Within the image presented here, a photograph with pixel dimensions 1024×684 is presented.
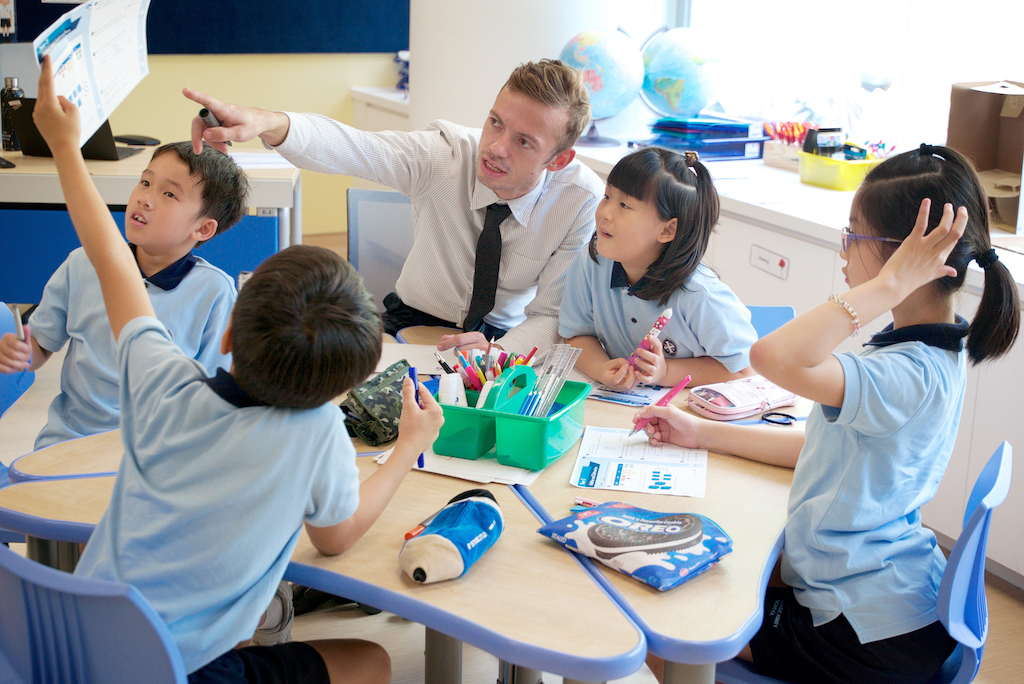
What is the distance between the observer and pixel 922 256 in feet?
3.83

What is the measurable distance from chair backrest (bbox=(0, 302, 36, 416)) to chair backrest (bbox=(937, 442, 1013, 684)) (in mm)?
1712

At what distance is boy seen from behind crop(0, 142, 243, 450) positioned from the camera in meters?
1.73

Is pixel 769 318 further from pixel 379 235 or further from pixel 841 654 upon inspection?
pixel 379 235

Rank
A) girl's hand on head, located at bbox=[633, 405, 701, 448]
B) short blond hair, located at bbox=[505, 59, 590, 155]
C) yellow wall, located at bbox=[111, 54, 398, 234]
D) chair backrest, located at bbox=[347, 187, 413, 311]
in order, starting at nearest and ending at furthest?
1. girl's hand on head, located at bbox=[633, 405, 701, 448]
2. short blond hair, located at bbox=[505, 59, 590, 155]
3. chair backrest, located at bbox=[347, 187, 413, 311]
4. yellow wall, located at bbox=[111, 54, 398, 234]

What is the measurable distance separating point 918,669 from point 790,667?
0.17 m

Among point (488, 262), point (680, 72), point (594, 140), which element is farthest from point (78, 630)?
point (594, 140)

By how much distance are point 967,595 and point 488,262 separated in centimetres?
134

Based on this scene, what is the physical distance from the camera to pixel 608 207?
1.82 meters

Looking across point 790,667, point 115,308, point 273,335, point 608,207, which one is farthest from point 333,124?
point 790,667

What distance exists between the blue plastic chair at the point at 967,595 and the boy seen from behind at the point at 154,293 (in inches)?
45.4

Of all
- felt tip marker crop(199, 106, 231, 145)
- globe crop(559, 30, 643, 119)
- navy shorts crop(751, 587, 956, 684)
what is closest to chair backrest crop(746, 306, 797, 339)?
navy shorts crop(751, 587, 956, 684)

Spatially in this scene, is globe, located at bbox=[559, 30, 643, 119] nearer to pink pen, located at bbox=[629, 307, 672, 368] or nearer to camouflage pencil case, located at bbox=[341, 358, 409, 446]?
pink pen, located at bbox=[629, 307, 672, 368]

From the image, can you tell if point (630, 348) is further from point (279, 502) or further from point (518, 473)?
point (279, 502)

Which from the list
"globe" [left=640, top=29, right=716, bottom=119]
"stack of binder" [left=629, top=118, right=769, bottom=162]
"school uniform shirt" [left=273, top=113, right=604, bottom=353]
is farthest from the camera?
"globe" [left=640, top=29, right=716, bottom=119]
